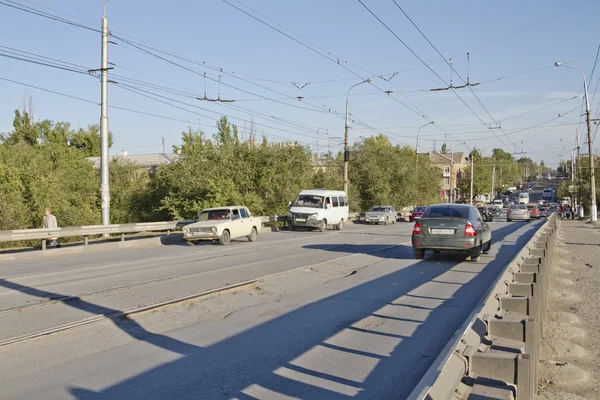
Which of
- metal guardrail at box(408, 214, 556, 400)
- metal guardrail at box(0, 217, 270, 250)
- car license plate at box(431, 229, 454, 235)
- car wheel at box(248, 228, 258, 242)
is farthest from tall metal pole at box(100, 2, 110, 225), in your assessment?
metal guardrail at box(408, 214, 556, 400)

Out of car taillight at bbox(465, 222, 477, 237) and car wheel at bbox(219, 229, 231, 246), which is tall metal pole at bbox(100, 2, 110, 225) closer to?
car wheel at bbox(219, 229, 231, 246)

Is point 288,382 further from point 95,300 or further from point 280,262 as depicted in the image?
point 280,262

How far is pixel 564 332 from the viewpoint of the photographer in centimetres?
842

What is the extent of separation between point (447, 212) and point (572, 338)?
8.53 meters

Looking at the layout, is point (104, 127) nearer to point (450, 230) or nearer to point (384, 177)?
point (450, 230)

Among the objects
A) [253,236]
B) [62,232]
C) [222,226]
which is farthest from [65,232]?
[253,236]

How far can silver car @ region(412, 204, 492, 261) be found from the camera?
15945 mm

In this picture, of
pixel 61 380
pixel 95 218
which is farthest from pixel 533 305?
pixel 95 218

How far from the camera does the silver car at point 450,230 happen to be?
52.3 feet

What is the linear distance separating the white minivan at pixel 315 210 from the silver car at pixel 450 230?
16.8 m

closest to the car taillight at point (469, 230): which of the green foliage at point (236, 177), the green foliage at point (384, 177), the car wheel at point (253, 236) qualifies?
the car wheel at point (253, 236)

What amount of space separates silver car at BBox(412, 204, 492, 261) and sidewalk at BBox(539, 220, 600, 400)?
2194 millimetres

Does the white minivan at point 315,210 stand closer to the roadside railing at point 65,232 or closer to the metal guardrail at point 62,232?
the roadside railing at point 65,232

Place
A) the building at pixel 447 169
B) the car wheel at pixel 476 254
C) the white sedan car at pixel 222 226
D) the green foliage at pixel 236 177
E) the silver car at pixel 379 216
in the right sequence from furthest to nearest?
the building at pixel 447 169 → the silver car at pixel 379 216 → the green foliage at pixel 236 177 → the white sedan car at pixel 222 226 → the car wheel at pixel 476 254
